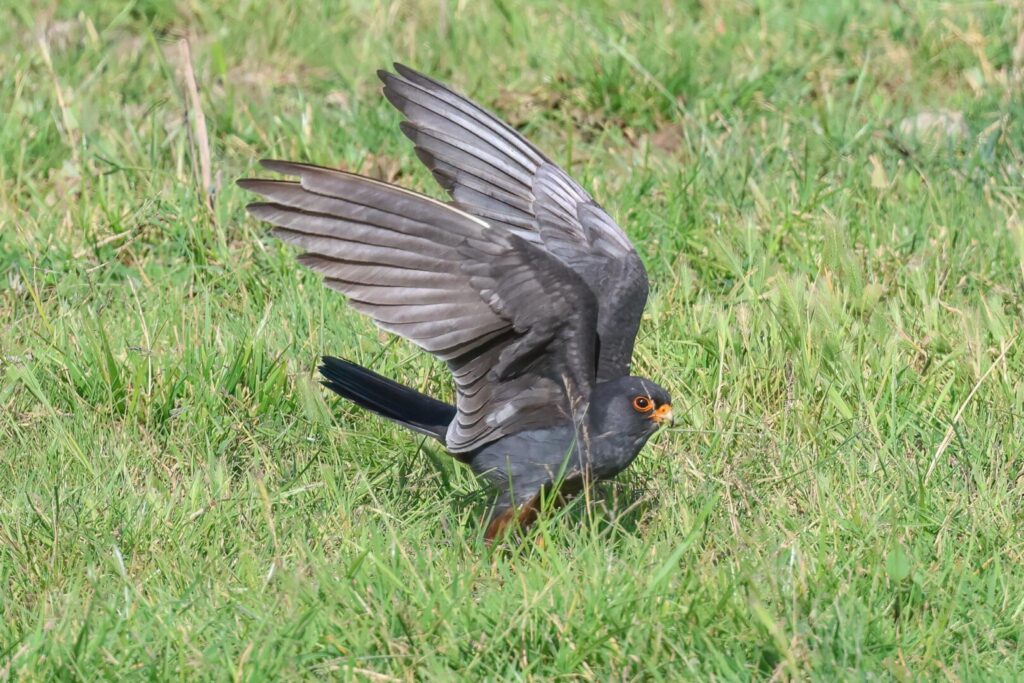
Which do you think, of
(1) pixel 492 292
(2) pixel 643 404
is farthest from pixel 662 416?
(1) pixel 492 292

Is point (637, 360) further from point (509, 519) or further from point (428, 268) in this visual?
point (428, 268)

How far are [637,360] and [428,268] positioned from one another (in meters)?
1.46

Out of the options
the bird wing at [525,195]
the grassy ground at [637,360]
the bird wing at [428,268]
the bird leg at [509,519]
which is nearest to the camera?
the grassy ground at [637,360]

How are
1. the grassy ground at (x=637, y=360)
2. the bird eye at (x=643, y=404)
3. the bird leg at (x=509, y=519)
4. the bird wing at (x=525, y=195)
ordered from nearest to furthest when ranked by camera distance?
the grassy ground at (x=637, y=360) < the bird leg at (x=509, y=519) < the bird eye at (x=643, y=404) < the bird wing at (x=525, y=195)

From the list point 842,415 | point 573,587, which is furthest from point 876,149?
point 573,587

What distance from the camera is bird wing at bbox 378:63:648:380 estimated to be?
4.48 m

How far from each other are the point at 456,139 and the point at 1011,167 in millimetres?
2855

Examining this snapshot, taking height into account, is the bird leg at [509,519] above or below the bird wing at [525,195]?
below

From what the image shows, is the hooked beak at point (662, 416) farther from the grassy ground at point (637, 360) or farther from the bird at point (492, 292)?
the grassy ground at point (637, 360)

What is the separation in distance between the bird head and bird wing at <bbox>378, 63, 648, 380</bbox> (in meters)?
0.30

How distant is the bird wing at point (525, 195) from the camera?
4.48 m

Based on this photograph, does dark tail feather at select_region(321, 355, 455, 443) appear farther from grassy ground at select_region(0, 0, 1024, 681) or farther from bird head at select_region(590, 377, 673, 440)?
bird head at select_region(590, 377, 673, 440)

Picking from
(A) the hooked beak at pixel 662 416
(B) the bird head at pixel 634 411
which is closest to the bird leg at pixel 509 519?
(B) the bird head at pixel 634 411

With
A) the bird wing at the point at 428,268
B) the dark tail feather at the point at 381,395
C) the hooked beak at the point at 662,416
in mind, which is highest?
the bird wing at the point at 428,268
